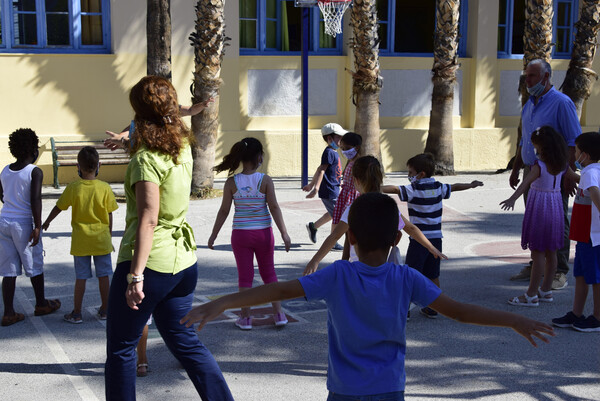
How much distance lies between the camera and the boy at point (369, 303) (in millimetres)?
3049

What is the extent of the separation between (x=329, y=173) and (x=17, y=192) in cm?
414

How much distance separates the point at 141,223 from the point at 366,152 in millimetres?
11394

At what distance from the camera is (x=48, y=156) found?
14742 mm

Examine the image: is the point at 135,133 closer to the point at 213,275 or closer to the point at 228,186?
the point at 228,186

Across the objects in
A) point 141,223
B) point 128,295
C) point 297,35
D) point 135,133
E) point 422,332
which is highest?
point 297,35

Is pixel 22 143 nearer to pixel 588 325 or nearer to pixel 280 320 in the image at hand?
pixel 280 320

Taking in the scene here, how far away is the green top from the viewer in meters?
4.04

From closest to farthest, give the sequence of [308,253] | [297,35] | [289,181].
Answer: [308,253], [289,181], [297,35]

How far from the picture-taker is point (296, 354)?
5789 mm

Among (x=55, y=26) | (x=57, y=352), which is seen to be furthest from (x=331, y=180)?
(x=55, y=26)

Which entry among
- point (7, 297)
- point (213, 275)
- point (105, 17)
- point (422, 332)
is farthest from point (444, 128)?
point (7, 297)

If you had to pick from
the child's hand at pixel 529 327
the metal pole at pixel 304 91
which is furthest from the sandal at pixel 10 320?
the metal pole at pixel 304 91

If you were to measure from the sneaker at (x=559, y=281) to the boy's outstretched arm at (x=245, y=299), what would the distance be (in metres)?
5.32

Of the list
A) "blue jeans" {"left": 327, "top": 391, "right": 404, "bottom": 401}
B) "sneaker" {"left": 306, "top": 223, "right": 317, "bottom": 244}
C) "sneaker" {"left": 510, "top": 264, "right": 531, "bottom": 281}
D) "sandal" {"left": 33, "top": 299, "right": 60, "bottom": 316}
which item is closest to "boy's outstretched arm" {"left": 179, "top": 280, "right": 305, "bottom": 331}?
"blue jeans" {"left": 327, "top": 391, "right": 404, "bottom": 401}
